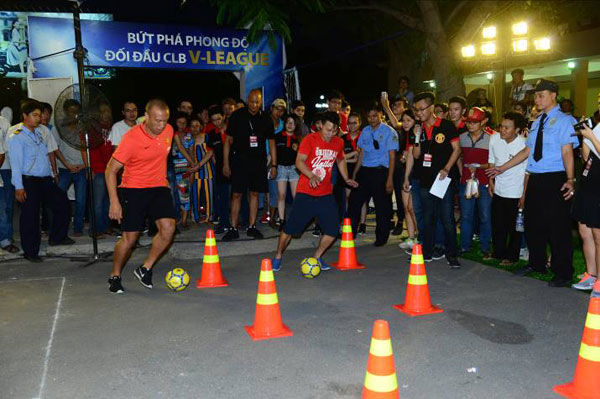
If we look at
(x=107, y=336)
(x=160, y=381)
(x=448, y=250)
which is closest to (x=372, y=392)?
Answer: (x=160, y=381)

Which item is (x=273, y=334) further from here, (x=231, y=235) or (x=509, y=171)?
(x=231, y=235)

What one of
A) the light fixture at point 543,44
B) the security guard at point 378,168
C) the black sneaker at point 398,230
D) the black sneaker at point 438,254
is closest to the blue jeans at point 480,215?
the black sneaker at point 438,254

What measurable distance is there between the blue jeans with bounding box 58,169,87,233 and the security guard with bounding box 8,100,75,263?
1040 millimetres

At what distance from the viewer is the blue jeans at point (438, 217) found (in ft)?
25.5

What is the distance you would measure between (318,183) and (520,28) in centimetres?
1144

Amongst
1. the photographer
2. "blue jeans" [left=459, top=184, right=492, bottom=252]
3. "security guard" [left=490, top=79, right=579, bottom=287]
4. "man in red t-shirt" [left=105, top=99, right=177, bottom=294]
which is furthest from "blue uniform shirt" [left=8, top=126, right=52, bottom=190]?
the photographer

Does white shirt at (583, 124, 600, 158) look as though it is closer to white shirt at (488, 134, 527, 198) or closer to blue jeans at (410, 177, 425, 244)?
white shirt at (488, 134, 527, 198)

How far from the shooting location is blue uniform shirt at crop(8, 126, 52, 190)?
8266mm

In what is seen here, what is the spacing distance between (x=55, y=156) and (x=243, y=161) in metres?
3.04

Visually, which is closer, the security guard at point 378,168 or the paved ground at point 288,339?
the paved ground at point 288,339

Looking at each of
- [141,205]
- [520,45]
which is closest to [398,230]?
[141,205]

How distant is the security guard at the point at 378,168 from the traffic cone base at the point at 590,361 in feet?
16.7

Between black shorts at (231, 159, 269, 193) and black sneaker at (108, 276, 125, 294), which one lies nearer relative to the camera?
black sneaker at (108, 276, 125, 294)

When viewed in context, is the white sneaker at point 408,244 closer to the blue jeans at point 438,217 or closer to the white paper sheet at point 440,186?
the blue jeans at point 438,217
